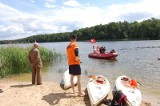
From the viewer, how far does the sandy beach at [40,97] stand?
30.2ft

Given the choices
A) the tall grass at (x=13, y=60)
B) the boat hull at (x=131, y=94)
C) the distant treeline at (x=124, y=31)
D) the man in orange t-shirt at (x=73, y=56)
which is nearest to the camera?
the boat hull at (x=131, y=94)

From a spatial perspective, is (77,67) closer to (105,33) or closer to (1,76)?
(1,76)

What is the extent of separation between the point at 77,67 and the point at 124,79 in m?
2.65

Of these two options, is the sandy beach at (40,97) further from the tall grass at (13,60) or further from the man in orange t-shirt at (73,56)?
the tall grass at (13,60)

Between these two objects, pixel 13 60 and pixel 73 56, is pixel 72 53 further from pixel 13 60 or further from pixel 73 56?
pixel 13 60

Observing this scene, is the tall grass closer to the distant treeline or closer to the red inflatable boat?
the red inflatable boat

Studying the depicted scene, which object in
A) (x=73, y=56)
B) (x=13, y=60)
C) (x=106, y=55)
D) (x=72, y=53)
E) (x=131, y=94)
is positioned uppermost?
(x=72, y=53)

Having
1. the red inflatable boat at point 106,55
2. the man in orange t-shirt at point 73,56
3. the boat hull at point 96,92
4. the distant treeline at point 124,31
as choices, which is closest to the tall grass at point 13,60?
the boat hull at point 96,92

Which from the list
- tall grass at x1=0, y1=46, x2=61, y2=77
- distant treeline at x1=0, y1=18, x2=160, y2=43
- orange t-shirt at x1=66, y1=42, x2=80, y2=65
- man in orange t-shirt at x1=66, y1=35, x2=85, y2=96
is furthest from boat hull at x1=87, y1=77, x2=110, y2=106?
distant treeline at x1=0, y1=18, x2=160, y2=43

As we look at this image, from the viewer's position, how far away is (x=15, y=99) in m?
9.62

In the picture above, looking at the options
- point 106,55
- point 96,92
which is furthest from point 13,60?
point 106,55

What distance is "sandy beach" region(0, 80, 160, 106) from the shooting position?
921 centimetres

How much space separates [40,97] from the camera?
9.84 metres

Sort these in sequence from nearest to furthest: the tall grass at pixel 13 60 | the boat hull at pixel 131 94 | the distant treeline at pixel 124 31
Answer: the boat hull at pixel 131 94 → the tall grass at pixel 13 60 → the distant treeline at pixel 124 31
